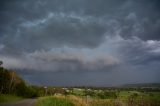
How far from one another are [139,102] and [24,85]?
6421 cm

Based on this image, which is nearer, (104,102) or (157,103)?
(157,103)

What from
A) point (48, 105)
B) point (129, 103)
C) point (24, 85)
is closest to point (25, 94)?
point (24, 85)

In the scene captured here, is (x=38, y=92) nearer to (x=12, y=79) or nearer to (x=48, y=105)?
(x=12, y=79)

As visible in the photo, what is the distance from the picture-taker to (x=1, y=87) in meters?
69.5

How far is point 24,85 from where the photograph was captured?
79438 millimetres

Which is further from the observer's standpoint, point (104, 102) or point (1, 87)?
point (1, 87)

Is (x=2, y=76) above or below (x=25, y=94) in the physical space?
above

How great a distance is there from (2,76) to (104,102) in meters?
55.1

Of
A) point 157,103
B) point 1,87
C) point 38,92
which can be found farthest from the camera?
point 38,92

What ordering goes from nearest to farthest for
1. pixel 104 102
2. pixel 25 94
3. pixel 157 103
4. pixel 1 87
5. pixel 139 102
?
pixel 157 103 → pixel 139 102 → pixel 104 102 → pixel 1 87 → pixel 25 94

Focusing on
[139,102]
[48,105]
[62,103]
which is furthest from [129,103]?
[48,105]

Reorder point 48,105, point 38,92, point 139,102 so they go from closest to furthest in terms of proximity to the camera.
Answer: point 139,102 < point 48,105 < point 38,92

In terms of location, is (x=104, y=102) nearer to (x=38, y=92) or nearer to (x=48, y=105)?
(x=48, y=105)

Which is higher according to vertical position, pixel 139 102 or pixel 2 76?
pixel 2 76
